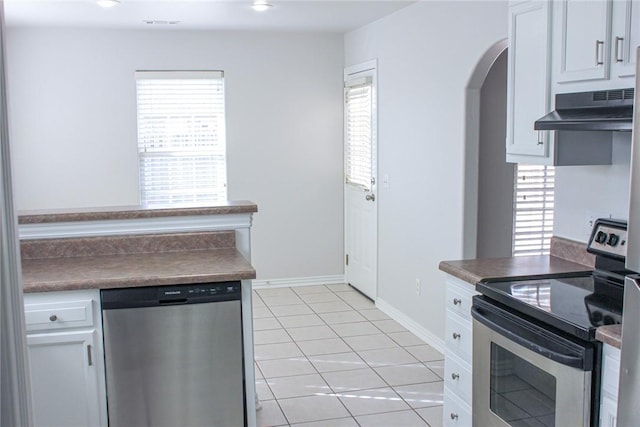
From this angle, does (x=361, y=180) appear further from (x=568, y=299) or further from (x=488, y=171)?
(x=568, y=299)

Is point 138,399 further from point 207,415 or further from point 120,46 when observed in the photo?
point 120,46

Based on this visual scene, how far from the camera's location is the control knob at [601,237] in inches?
107

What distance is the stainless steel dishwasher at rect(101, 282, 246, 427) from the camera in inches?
109

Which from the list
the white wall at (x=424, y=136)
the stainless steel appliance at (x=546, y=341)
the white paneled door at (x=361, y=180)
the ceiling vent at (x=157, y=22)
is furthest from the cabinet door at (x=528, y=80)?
the ceiling vent at (x=157, y=22)

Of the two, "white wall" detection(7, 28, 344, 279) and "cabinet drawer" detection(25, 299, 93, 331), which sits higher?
"white wall" detection(7, 28, 344, 279)

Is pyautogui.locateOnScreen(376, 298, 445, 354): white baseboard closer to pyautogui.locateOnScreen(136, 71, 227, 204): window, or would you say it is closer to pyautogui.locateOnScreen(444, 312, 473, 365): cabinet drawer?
pyautogui.locateOnScreen(444, 312, 473, 365): cabinet drawer

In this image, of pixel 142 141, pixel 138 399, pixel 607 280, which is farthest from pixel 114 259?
pixel 142 141

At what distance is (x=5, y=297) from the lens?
112 cm

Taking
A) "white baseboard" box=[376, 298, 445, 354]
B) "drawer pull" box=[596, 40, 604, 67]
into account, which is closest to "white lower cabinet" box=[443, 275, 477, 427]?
"drawer pull" box=[596, 40, 604, 67]

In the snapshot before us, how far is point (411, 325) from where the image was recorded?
4.89m

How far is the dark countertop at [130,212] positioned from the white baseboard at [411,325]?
1.82m

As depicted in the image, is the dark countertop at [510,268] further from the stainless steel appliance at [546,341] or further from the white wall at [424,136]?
the white wall at [424,136]

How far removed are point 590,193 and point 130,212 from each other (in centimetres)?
217

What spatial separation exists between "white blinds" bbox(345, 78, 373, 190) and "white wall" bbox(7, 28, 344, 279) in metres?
0.16
